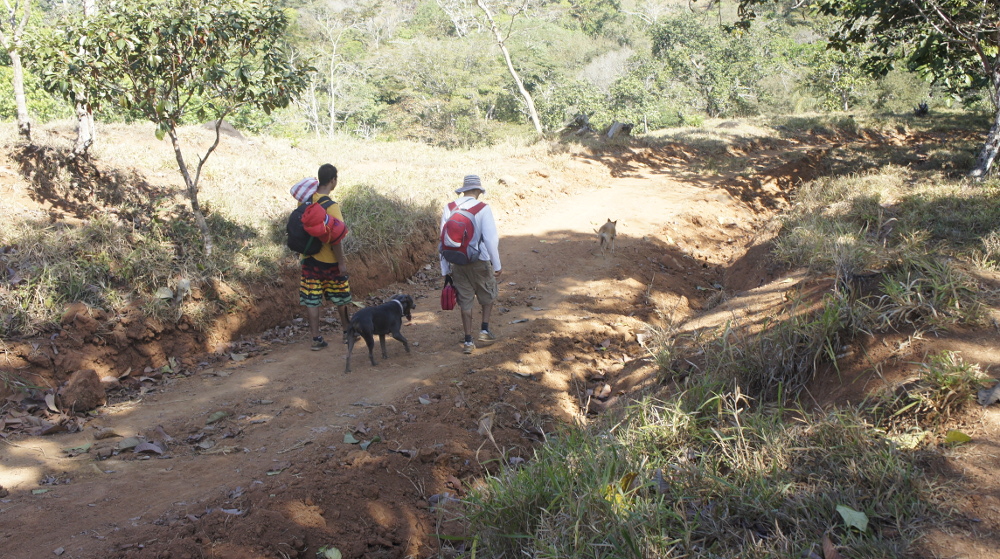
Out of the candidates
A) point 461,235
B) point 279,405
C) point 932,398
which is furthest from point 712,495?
point 279,405

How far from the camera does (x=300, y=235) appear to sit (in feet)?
20.2

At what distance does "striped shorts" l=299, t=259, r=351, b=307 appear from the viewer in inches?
255

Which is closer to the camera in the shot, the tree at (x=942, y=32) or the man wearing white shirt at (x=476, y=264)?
the man wearing white shirt at (x=476, y=264)

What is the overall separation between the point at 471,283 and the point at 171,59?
13.0 feet

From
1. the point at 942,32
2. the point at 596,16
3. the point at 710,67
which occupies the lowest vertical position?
the point at 942,32

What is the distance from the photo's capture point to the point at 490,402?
542 centimetres

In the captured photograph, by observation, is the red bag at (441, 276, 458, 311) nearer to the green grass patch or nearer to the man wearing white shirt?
the man wearing white shirt

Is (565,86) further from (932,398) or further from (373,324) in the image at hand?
(932,398)

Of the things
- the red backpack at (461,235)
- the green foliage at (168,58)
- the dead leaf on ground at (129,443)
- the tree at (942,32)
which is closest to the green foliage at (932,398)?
the red backpack at (461,235)

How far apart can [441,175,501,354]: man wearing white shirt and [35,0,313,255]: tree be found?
8.99 ft

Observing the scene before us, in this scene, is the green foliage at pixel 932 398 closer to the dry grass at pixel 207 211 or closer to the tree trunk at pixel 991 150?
the dry grass at pixel 207 211

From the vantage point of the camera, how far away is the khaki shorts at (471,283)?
6324mm

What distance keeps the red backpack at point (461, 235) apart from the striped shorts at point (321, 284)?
1.25 meters

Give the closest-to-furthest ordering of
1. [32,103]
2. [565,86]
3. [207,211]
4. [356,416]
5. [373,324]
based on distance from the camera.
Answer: [356,416], [373,324], [207,211], [32,103], [565,86]
